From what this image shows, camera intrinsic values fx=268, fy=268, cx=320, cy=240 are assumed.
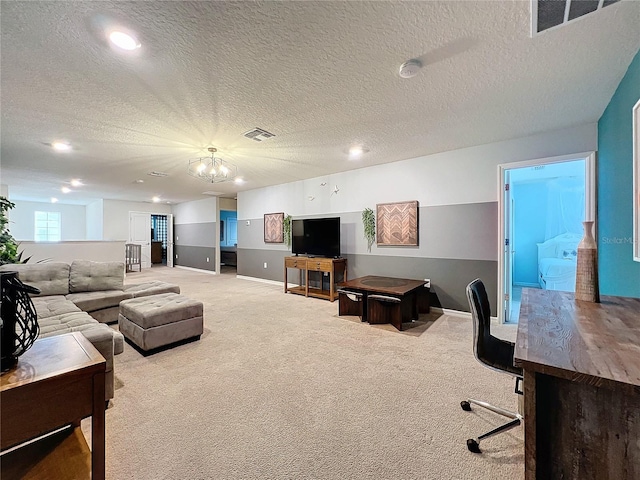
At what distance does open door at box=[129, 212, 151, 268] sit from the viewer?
961cm

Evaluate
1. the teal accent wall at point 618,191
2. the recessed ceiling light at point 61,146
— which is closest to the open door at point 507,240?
the teal accent wall at point 618,191

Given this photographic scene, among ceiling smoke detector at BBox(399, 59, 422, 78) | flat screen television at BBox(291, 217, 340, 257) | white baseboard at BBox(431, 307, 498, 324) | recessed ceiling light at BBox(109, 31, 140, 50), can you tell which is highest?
ceiling smoke detector at BBox(399, 59, 422, 78)

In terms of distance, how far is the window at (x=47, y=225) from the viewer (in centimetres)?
981

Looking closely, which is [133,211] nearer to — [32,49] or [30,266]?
[30,266]

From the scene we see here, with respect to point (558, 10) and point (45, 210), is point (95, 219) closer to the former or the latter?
point (45, 210)

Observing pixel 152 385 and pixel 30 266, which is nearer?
pixel 152 385

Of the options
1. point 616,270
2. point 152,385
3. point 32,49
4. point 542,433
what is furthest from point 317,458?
point 32,49

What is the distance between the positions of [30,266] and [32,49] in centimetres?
282

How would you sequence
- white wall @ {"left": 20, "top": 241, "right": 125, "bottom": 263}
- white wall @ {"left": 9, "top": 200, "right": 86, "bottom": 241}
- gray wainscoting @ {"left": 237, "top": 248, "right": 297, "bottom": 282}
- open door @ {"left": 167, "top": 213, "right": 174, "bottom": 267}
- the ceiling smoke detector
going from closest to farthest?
the ceiling smoke detector → white wall @ {"left": 20, "top": 241, "right": 125, "bottom": 263} → gray wainscoting @ {"left": 237, "top": 248, "right": 297, "bottom": 282} → white wall @ {"left": 9, "top": 200, "right": 86, "bottom": 241} → open door @ {"left": 167, "top": 213, "right": 174, "bottom": 267}

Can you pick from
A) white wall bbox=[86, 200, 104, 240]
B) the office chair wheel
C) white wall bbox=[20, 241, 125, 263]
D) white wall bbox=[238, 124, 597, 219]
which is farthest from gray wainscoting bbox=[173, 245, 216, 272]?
the office chair wheel

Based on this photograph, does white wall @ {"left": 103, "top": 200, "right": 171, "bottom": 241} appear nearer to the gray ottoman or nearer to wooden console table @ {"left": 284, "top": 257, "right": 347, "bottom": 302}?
wooden console table @ {"left": 284, "top": 257, "right": 347, "bottom": 302}

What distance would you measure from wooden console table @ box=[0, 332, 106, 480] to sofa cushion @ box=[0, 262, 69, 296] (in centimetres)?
316

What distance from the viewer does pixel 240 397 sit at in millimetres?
2006

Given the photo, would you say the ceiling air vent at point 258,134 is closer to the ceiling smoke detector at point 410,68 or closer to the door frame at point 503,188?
the ceiling smoke detector at point 410,68
